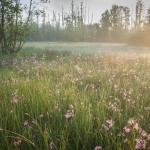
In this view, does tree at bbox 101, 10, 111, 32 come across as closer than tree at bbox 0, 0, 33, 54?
No

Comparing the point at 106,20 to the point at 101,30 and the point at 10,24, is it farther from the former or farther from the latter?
the point at 10,24

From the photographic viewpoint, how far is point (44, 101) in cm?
486

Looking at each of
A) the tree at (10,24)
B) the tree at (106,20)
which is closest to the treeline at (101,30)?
the tree at (106,20)

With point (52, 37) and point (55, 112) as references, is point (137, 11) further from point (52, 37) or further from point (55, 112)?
point (55, 112)

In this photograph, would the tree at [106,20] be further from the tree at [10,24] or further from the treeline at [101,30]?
the tree at [10,24]

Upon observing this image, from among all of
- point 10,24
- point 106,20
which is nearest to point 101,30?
point 106,20

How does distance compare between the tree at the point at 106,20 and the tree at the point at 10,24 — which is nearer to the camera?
the tree at the point at 10,24

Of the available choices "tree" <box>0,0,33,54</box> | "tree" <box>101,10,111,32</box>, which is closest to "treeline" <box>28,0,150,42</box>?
"tree" <box>101,10,111,32</box>

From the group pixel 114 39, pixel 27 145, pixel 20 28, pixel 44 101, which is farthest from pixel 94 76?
pixel 114 39

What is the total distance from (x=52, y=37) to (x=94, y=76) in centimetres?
8815

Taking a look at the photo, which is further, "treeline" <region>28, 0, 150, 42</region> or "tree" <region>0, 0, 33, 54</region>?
"treeline" <region>28, 0, 150, 42</region>

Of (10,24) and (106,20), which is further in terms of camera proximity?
(106,20)

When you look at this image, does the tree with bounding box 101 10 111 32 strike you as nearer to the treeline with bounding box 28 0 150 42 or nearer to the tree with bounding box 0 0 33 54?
the treeline with bounding box 28 0 150 42

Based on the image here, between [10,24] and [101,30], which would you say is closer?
[10,24]
